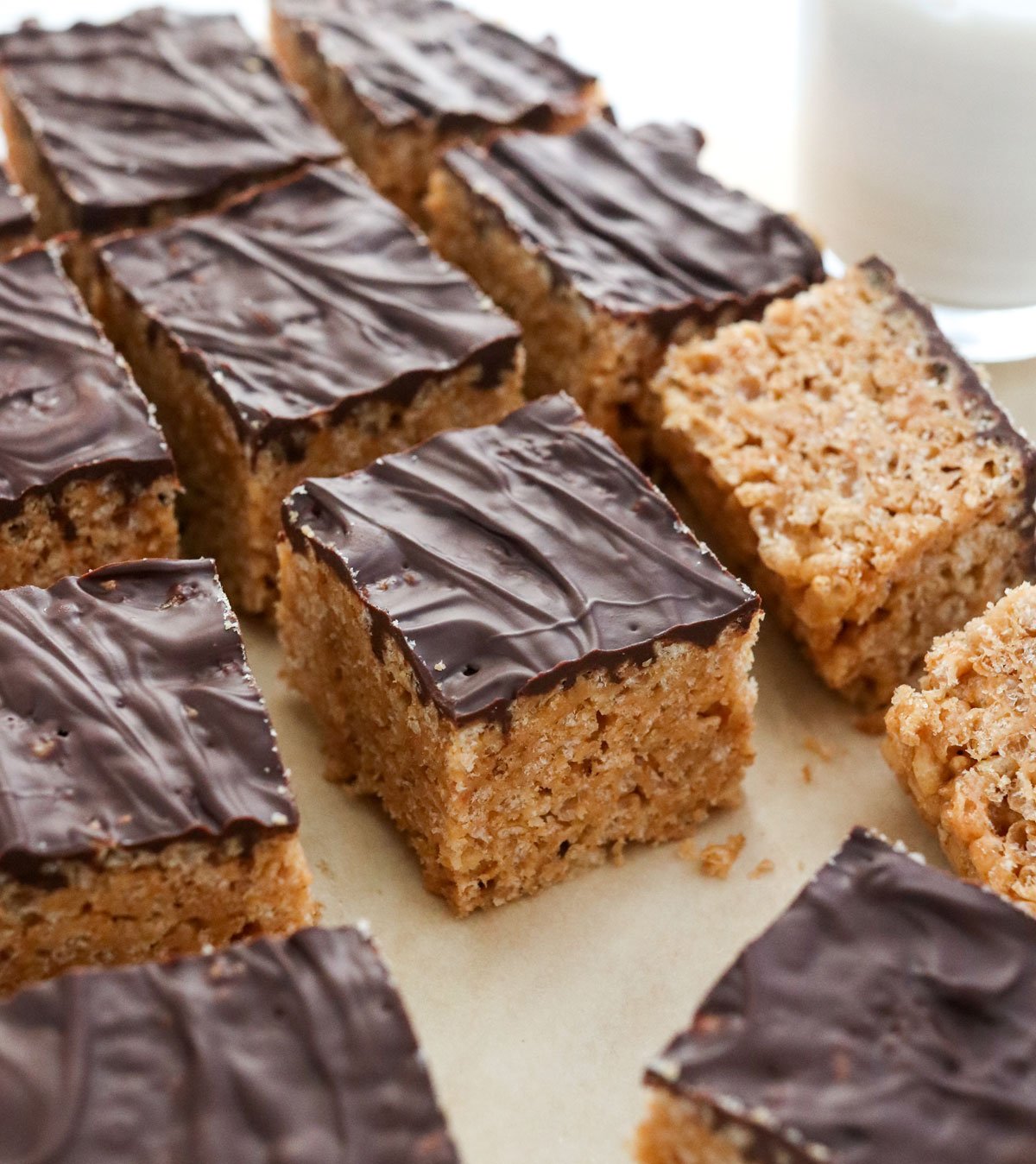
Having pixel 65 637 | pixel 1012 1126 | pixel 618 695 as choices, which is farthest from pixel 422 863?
pixel 1012 1126

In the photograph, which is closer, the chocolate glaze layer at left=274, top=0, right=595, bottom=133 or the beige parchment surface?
the beige parchment surface

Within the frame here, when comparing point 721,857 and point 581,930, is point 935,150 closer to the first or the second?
point 721,857

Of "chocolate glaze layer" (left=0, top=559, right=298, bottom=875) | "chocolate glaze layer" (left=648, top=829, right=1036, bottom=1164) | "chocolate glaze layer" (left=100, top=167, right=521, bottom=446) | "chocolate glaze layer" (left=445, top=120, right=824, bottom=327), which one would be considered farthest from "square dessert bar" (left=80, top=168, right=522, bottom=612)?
"chocolate glaze layer" (left=648, top=829, right=1036, bottom=1164)

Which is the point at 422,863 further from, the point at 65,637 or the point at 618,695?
the point at 65,637

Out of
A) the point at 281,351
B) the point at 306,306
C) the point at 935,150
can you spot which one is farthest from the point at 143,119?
the point at 935,150

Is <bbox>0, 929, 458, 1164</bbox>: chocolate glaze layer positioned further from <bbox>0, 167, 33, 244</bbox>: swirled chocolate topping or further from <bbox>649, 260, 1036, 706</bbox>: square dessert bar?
<bbox>0, 167, 33, 244</bbox>: swirled chocolate topping
